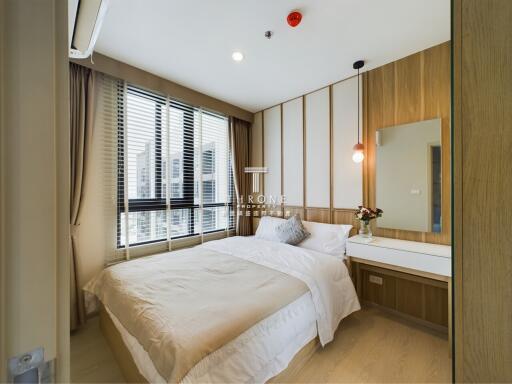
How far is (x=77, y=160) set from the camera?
2250mm

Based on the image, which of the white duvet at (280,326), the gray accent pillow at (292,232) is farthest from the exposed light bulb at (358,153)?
the white duvet at (280,326)

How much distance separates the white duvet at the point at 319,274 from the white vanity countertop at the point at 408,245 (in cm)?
40

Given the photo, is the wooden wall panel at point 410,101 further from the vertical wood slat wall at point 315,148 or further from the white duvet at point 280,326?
the white duvet at point 280,326

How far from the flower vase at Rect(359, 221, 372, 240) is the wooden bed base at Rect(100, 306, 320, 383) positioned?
121cm

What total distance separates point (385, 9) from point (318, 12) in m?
0.51

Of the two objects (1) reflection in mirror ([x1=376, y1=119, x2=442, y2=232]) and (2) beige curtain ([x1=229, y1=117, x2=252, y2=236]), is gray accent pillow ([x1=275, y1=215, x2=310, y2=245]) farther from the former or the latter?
(2) beige curtain ([x1=229, y1=117, x2=252, y2=236])

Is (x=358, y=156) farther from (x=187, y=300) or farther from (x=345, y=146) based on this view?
(x=187, y=300)

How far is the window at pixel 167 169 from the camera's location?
2.67m

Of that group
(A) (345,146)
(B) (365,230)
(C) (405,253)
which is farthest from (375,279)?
(A) (345,146)

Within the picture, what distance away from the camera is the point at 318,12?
1799mm

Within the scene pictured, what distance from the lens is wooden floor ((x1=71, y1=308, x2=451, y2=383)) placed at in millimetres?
1677

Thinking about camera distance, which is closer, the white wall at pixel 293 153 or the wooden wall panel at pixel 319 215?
the wooden wall panel at pixel 319 215
